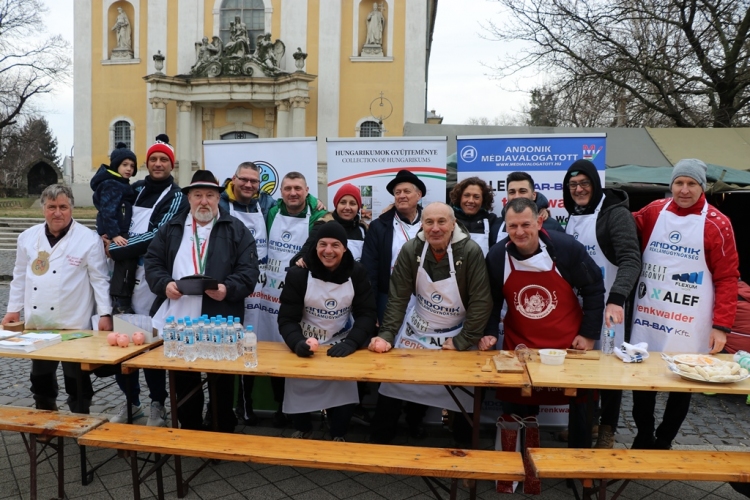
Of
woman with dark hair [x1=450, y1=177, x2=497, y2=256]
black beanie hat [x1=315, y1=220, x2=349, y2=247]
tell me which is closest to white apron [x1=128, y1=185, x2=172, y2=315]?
black beanie hat [x1=315, y1=220, x2=349, y2=247]

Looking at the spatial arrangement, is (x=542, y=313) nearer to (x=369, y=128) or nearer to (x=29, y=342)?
(x=29, y=342)

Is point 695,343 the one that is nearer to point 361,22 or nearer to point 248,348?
point 248,348

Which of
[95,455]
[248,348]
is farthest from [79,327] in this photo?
[248,348]

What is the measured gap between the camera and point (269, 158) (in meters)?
5.82

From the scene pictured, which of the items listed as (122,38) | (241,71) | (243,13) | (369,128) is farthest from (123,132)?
(369,128)

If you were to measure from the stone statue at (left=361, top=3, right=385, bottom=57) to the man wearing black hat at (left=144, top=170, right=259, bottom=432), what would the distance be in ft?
71.7

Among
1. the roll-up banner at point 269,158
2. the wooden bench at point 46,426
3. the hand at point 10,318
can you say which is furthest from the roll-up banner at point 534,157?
the hand at point 10,318

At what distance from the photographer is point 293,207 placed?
16.3 feet

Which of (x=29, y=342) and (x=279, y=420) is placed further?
(x=279, y=420)

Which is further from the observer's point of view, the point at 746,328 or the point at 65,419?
the point at 746,328

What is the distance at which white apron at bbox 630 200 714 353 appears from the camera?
3957mm

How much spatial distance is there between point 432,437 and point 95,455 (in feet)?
8.21

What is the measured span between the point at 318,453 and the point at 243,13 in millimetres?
25772

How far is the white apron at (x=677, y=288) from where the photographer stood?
3.96m
